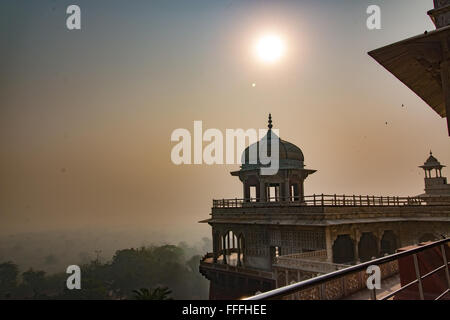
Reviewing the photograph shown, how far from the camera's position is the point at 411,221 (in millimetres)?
19641

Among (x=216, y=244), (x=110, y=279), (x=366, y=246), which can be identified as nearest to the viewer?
(x=216, y=244)

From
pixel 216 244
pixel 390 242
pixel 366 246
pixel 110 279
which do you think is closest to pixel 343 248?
pixel 366 246

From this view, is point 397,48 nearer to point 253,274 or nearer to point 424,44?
point 424,44

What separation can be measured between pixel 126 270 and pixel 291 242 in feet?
178

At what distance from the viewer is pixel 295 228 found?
17078 mm

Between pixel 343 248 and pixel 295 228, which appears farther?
pixel 343 248

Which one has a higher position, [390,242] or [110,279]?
[390,242]

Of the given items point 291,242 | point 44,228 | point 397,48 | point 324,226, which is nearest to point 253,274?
point 291,242

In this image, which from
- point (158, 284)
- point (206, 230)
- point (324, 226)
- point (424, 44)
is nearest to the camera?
point (424, 44)

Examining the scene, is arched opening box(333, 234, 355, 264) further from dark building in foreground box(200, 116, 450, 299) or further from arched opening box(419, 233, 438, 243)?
arched opening box(419, 233, 438, 243)

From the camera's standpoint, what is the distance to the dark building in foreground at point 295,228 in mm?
15898

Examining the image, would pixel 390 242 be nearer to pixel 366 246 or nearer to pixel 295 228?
pixel 366 246

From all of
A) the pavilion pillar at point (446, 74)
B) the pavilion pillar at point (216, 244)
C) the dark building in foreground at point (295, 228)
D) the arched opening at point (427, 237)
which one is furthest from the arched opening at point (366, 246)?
the pavilion pillar at point (446, 74)
